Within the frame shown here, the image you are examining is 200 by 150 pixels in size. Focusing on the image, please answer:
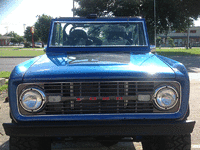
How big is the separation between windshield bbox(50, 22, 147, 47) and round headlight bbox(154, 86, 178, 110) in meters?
1.66

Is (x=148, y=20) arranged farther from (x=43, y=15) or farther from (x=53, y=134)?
(x=43, y=15)

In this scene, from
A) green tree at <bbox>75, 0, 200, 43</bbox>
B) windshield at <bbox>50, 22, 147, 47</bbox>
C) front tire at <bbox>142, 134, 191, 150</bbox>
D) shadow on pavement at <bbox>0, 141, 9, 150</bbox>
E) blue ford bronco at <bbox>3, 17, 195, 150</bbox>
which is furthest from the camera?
green tree at <bbox>75, 0, 200, 43</bbox>

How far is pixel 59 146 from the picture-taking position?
12.6 ft

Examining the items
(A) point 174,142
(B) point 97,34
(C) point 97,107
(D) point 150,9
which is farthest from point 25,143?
(D) point 150,9

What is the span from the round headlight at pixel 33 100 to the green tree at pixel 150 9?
1043 inches

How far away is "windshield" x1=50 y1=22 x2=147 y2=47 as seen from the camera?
4094mm

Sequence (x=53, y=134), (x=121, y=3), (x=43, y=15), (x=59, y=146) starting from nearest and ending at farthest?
(x=53, y=134)
(x=59, y=146)
(x=121, y=3)
(x=43, y=15)

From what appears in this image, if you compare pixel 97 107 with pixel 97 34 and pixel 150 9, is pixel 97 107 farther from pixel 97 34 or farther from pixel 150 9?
pixel 150 9

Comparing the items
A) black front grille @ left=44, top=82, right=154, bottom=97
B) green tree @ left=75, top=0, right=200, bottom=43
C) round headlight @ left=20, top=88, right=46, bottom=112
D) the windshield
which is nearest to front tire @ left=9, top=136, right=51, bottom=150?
round headlight @ left=20, top=88, right=46, bottom=112

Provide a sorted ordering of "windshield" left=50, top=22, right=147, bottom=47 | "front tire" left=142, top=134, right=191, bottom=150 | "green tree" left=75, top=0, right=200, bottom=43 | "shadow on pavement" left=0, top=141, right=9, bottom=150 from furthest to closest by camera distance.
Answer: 1. "green tree" left=75, top=0, right=200, bottom=43
2. "windshield" left=50, top=22, right=147, bottom=47
3. "shadow on pavement" left=0, top=141, right=9, bottom=150
4. "front tire" left=142, top=134, right=191, bottom=150

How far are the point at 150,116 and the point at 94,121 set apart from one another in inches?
20.6

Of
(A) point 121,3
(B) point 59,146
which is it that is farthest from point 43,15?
(B) point 59,146

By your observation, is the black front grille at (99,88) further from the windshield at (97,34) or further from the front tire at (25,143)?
the windshield at (97,34)

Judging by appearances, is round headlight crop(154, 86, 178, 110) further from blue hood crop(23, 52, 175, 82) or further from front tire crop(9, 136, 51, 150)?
front tire crop(9, 136, 51, 150)
